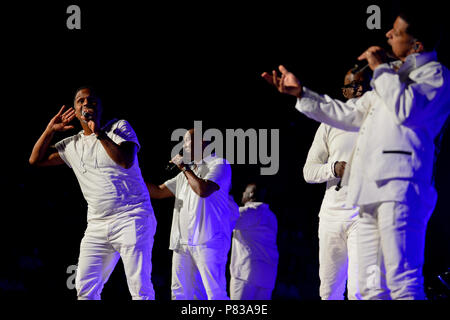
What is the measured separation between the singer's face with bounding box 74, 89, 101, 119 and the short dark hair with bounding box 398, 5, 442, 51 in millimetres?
2338

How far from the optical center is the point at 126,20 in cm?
606

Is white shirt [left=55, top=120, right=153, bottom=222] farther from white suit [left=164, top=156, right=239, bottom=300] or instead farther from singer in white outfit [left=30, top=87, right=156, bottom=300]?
white suit [left=164, top=156, right=239, bottom=300]

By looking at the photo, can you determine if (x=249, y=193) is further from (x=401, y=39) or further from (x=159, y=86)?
(x=401, y=39)

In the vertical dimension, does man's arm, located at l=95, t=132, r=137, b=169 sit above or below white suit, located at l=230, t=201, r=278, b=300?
above

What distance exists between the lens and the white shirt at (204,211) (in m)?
4.21

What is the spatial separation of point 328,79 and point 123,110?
2.48m

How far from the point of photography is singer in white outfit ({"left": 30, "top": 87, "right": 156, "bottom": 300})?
3.71 metres

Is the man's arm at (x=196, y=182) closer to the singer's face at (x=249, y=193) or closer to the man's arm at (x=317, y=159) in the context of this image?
the man's arm at (x=317, y=159)

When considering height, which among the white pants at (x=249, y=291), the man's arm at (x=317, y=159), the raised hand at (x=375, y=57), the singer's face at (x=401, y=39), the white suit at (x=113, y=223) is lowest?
the white pants at (x=249, y=291)

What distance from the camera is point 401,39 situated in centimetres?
263

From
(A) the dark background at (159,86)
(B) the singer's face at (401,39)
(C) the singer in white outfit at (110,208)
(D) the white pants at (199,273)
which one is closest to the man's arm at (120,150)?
(C) the singer in white outfit at (110,208)

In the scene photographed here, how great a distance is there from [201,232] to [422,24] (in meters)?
2.33

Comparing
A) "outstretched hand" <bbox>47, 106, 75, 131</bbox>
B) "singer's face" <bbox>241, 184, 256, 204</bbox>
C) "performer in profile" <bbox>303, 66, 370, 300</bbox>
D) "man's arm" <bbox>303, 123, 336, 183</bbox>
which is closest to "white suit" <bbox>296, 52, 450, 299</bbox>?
"performer in profile" <bbox>303, 66, 370, 300</bbox>

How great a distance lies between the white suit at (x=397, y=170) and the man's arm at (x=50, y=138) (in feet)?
6.93
